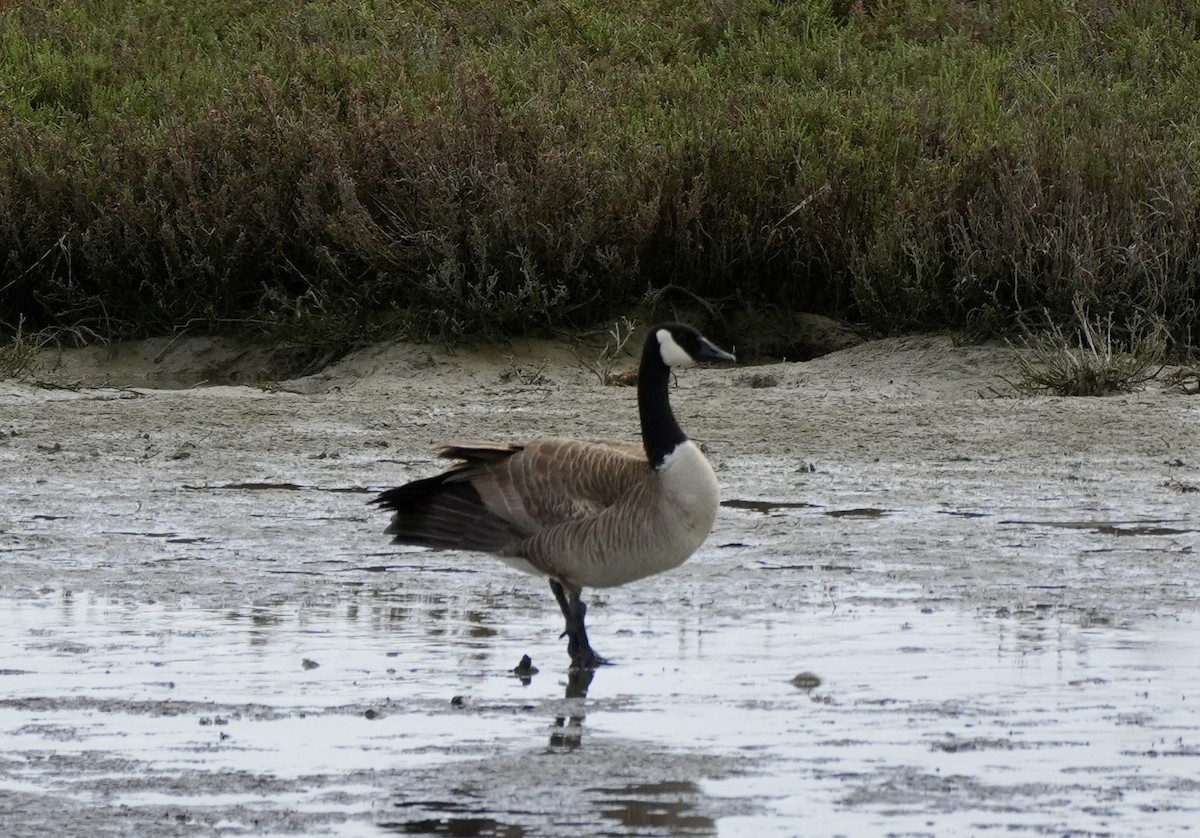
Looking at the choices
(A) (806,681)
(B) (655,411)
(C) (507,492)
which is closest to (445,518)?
(C) (507,492)

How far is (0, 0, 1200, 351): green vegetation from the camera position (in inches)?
472

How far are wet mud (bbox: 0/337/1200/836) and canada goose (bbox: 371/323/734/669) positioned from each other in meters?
0.30

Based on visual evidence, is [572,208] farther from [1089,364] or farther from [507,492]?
[507,492]

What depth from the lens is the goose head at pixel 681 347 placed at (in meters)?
6.44

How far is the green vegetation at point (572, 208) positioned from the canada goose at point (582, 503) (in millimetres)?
5748

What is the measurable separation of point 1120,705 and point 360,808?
7.10ft

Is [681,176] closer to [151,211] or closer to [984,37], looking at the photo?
[151,211]

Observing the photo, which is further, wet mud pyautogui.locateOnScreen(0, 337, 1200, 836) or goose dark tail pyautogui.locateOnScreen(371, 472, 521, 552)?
goose dark tail pyautogui.locateOnScreen(371, 472, 521, 552)

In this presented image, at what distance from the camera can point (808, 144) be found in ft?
43.4

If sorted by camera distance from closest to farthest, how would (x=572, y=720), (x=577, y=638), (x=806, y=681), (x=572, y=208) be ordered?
1. (x=572, y=720)
2. (x=806, y=681)
3. (x=577, y=638)
4. (x=572, y=208)

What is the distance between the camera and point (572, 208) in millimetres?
12430

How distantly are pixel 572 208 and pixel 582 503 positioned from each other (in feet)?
21.6

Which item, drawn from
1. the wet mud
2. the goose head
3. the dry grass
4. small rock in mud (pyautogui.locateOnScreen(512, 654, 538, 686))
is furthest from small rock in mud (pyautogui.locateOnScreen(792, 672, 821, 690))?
the dry grass

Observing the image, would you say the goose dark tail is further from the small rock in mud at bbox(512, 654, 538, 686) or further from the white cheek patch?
the white cheek patch
